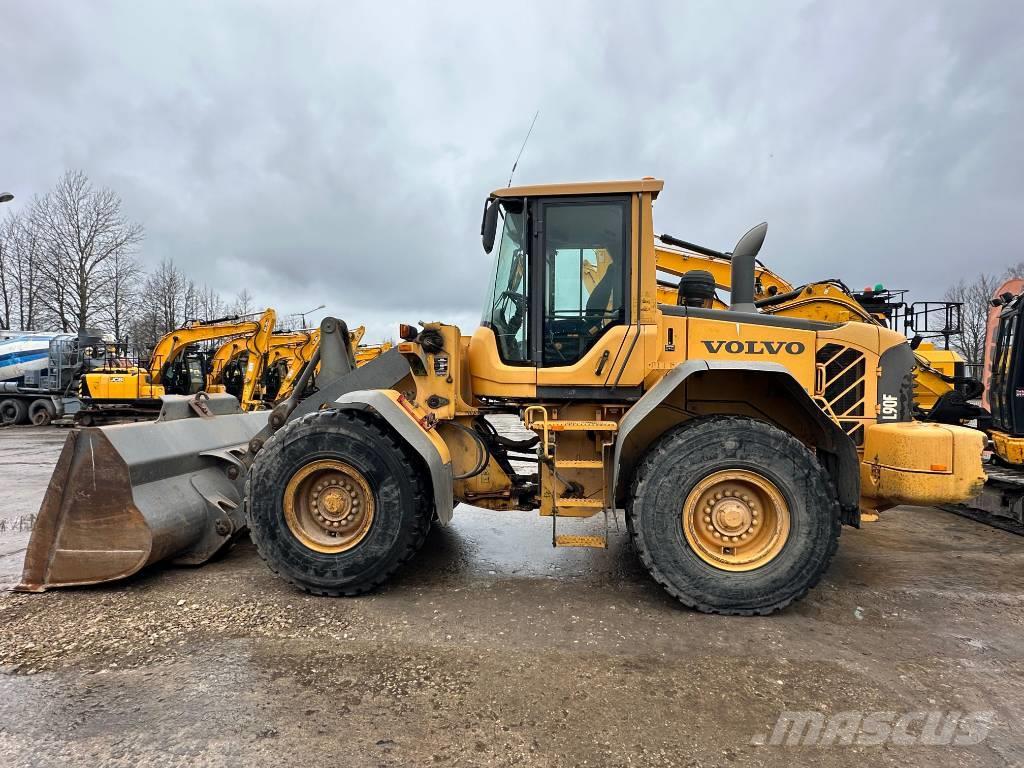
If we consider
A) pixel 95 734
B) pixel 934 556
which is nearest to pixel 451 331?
pixel 95 734

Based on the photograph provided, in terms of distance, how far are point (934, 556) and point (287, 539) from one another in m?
5.16

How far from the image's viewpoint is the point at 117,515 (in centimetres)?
370

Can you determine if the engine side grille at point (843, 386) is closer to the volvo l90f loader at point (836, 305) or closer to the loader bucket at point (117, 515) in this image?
the volvo l90f loader at point (836, 305)

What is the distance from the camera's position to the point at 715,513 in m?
3.51

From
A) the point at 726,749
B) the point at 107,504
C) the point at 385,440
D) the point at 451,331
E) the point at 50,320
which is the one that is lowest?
the point at 726,749

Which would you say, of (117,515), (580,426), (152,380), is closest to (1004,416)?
(580,426)

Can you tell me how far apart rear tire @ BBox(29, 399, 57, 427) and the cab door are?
70.2 ft

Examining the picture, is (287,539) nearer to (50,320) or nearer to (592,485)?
(592,485)

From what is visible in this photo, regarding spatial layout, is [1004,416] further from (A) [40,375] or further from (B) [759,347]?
(A) [40,375]

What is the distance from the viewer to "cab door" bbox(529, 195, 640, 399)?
3871 millimetres

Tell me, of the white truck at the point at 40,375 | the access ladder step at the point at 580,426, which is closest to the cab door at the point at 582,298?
the access ladder step at the point at 580,426

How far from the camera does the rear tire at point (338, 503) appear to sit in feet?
12.0

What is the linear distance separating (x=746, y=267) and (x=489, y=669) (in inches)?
148

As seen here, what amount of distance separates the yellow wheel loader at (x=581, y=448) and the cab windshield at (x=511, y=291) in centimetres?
2
